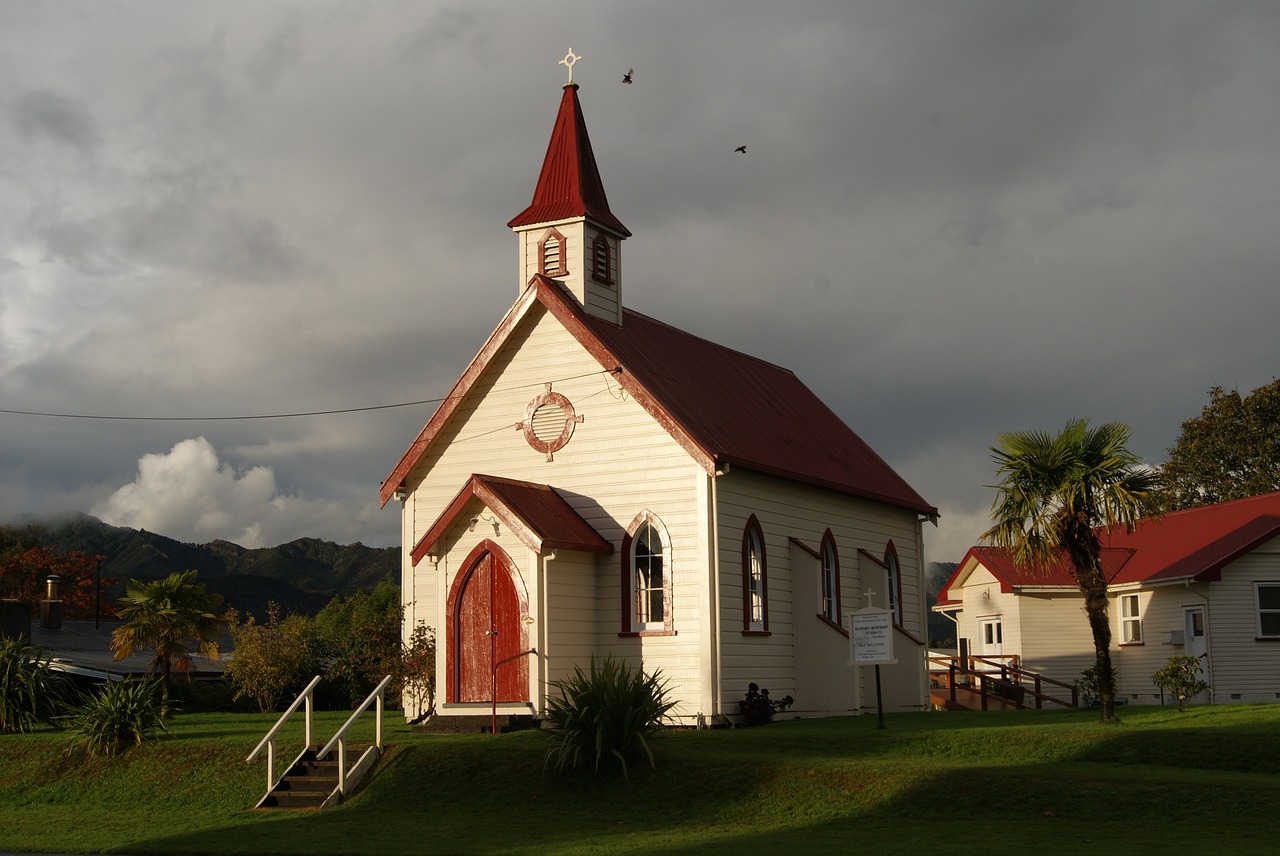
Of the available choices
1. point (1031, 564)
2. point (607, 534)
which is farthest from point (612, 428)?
point (1031, 564)

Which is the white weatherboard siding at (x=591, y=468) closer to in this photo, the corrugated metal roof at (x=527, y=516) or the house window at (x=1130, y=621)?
the corrugated metal roof at (x=527, y=516)

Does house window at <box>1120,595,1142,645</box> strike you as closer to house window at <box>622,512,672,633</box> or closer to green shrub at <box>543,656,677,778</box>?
house window at <box>622,512,672,633</box>

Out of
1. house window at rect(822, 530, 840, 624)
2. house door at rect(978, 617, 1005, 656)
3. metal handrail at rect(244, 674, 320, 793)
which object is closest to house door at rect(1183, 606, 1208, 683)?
house door at rect(978, 617, 1005, 656)

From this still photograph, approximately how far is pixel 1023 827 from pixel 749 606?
11315 mm

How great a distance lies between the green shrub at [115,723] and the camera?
24.9 metres

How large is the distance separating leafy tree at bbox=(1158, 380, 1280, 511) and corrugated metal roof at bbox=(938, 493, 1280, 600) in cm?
1121

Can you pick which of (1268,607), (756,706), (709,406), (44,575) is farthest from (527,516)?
(44,575)

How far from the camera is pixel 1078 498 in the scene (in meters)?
25.2

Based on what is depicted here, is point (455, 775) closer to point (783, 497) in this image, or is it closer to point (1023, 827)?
point (1023, 827)

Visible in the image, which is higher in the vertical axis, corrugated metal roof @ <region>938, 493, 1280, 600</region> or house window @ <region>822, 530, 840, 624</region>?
corrugated metal roof @ <region>938, 493, 1280, 600</region>

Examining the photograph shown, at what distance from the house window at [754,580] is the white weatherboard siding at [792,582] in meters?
0.16

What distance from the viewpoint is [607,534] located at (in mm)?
28109

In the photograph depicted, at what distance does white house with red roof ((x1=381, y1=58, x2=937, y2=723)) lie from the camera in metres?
26.9

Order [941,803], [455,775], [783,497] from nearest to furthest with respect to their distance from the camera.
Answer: [941,803] < [455,775] < [783,497]
